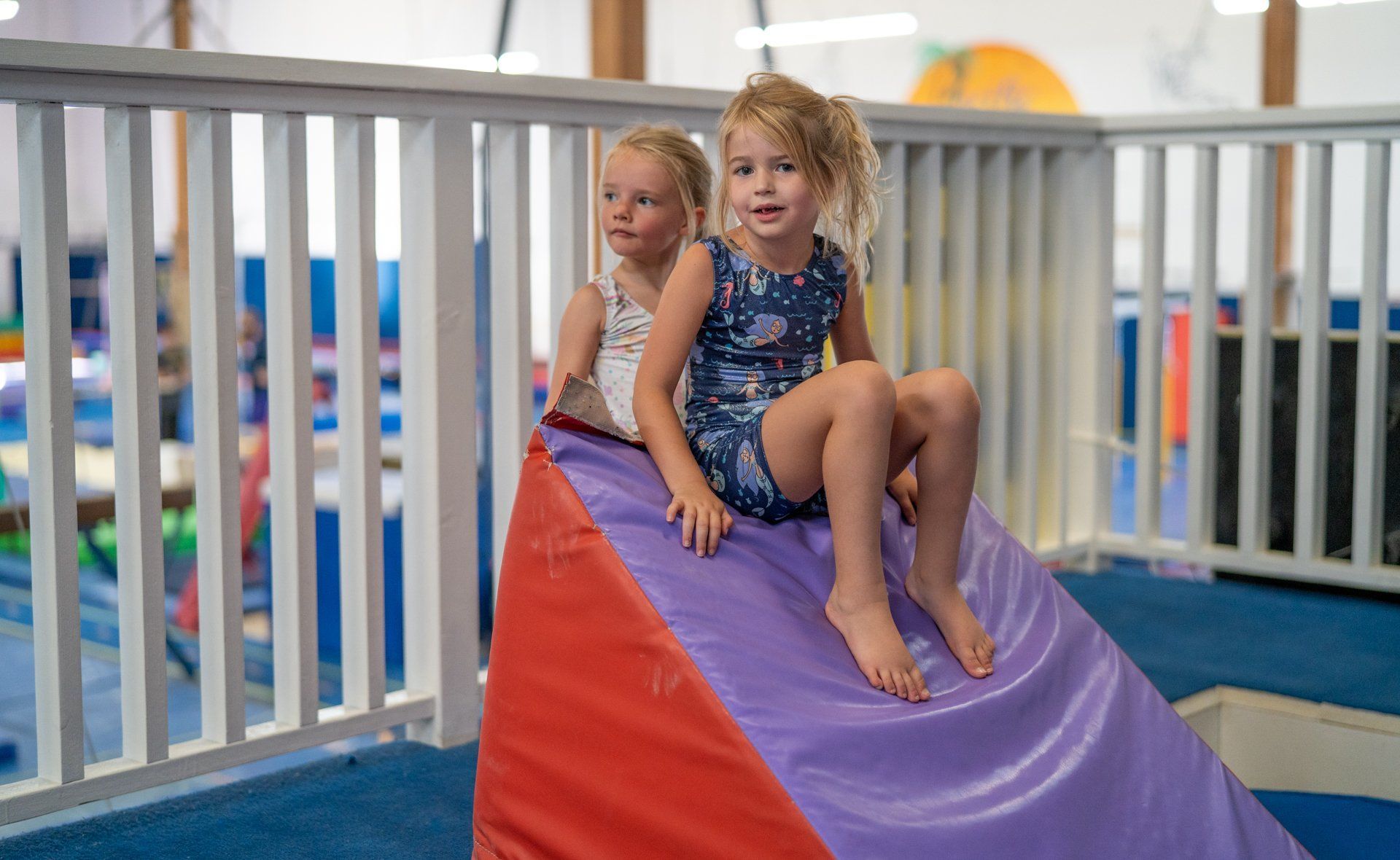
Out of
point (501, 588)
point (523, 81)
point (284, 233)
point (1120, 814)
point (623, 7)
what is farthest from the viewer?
point (623, 7)

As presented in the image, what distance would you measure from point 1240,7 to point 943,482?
4590 mm

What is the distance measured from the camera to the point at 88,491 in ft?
13.7

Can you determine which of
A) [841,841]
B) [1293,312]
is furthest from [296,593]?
[1293,312]

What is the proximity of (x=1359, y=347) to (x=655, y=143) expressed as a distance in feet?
4.72

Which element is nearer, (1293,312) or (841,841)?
(841,841)

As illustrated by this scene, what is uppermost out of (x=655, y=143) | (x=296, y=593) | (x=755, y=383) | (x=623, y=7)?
(x=623, y=7)

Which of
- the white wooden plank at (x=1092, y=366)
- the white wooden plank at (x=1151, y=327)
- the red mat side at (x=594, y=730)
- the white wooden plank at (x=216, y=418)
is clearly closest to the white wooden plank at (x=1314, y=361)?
the white wooden plank at (x=1151, y=327)

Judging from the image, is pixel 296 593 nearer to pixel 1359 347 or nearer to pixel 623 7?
pixel 1359 347

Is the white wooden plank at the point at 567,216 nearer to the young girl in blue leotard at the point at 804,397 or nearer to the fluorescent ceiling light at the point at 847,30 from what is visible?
the young girl in blue leotard at the point at 804,397

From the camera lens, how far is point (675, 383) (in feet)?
4.50

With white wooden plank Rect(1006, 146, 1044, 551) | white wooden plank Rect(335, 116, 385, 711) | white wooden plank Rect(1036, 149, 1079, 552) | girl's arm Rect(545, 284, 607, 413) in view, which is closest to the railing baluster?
girl's arm Rect(545, 284, 607, 413)

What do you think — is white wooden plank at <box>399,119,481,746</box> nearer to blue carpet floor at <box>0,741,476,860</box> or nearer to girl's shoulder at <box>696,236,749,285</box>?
blue carpet floor at <box>0,741,476,860</box>

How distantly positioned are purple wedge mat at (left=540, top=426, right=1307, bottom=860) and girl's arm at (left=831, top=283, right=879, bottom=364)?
239 millimetres

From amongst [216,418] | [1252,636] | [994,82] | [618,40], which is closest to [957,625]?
[216,418]
